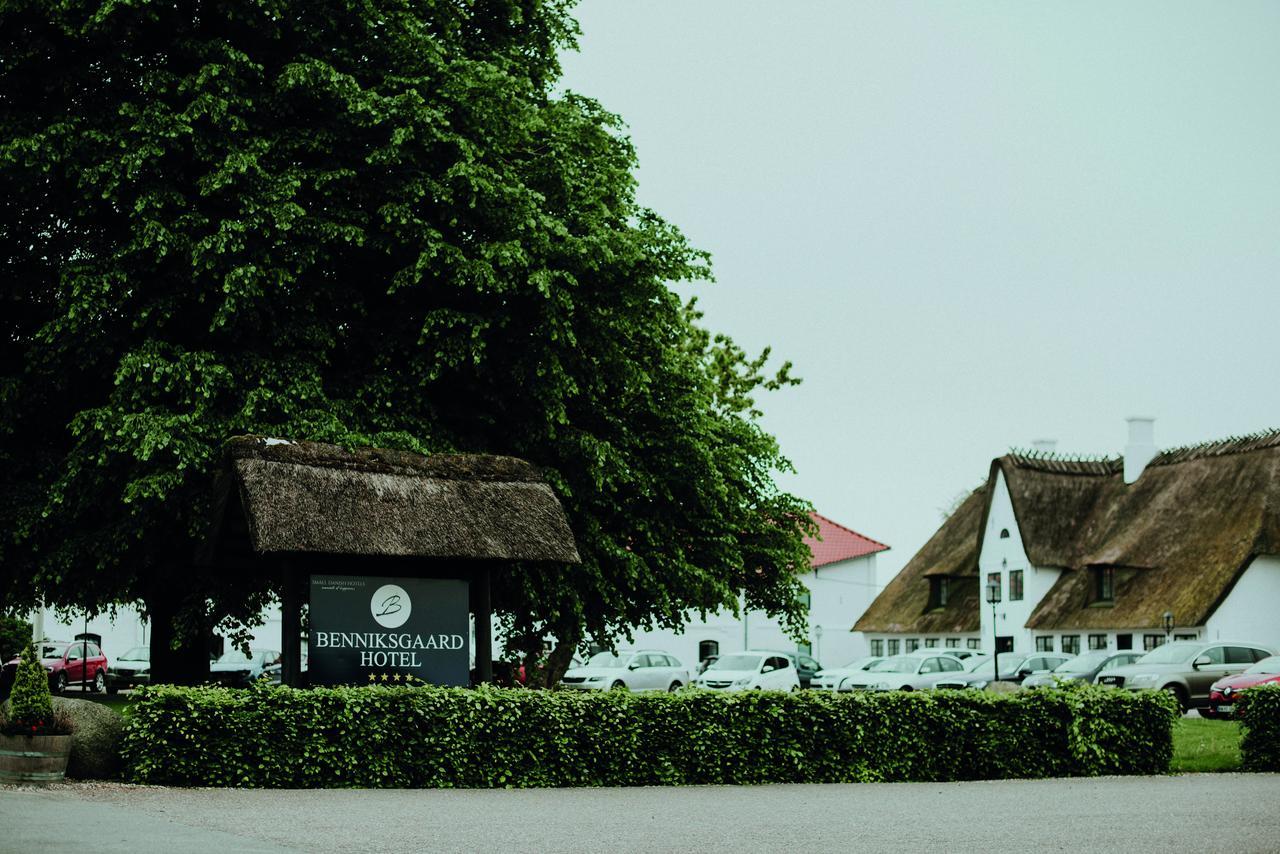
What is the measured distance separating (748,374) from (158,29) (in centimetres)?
2343

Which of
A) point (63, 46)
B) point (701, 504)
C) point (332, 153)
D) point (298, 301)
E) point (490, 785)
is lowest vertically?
point (490, 785)

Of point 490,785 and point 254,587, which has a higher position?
point 254,587

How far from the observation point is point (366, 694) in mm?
16031

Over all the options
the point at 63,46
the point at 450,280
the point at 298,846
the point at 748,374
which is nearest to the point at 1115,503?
the point at 748,374

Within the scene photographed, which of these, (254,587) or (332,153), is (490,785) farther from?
(332,153)

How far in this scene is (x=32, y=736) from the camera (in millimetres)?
15422

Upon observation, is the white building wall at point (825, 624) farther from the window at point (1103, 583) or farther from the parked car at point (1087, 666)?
the parked car at point (1087, 666)

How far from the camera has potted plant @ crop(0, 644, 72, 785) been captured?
601 inches

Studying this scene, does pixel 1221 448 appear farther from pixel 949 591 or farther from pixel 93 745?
pixel 93 745

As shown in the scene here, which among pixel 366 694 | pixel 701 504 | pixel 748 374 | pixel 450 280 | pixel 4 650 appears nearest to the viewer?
pixel 366 694

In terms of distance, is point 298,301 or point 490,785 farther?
point 298,301

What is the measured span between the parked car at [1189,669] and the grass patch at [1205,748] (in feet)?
25.6

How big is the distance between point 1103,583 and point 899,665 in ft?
48.0

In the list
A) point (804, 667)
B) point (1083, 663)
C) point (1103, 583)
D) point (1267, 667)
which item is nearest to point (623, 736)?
point (1267, 667)
